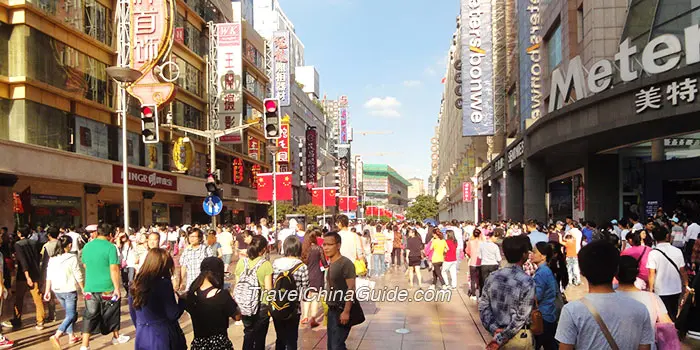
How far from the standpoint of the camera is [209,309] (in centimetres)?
497

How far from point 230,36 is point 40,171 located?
19.0m

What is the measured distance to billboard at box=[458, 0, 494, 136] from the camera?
1563 inches

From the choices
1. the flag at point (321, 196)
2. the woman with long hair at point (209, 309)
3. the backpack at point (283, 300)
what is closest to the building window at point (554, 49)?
the backpack at point (283, 300)

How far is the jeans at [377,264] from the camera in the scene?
677 inches

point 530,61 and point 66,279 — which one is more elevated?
point 530,61

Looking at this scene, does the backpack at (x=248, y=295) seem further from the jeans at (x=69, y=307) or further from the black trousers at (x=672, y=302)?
the black trousers at (x=672, y=302)

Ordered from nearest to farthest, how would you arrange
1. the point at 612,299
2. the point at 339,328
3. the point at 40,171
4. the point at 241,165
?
the point at 612,299, the point at 339,328, the point at 40,171, the point at 241,165

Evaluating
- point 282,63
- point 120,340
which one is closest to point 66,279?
point 120,340

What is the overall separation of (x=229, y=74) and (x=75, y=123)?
15.1m

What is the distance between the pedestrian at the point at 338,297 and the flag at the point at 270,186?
25540mm

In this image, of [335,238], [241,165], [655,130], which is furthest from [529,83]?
[335,238]

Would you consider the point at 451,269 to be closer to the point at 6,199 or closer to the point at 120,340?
the point at 120,340

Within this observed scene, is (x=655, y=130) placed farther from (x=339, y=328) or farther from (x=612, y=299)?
(x=612, y=299)

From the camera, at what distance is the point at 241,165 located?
4672 centimetres
